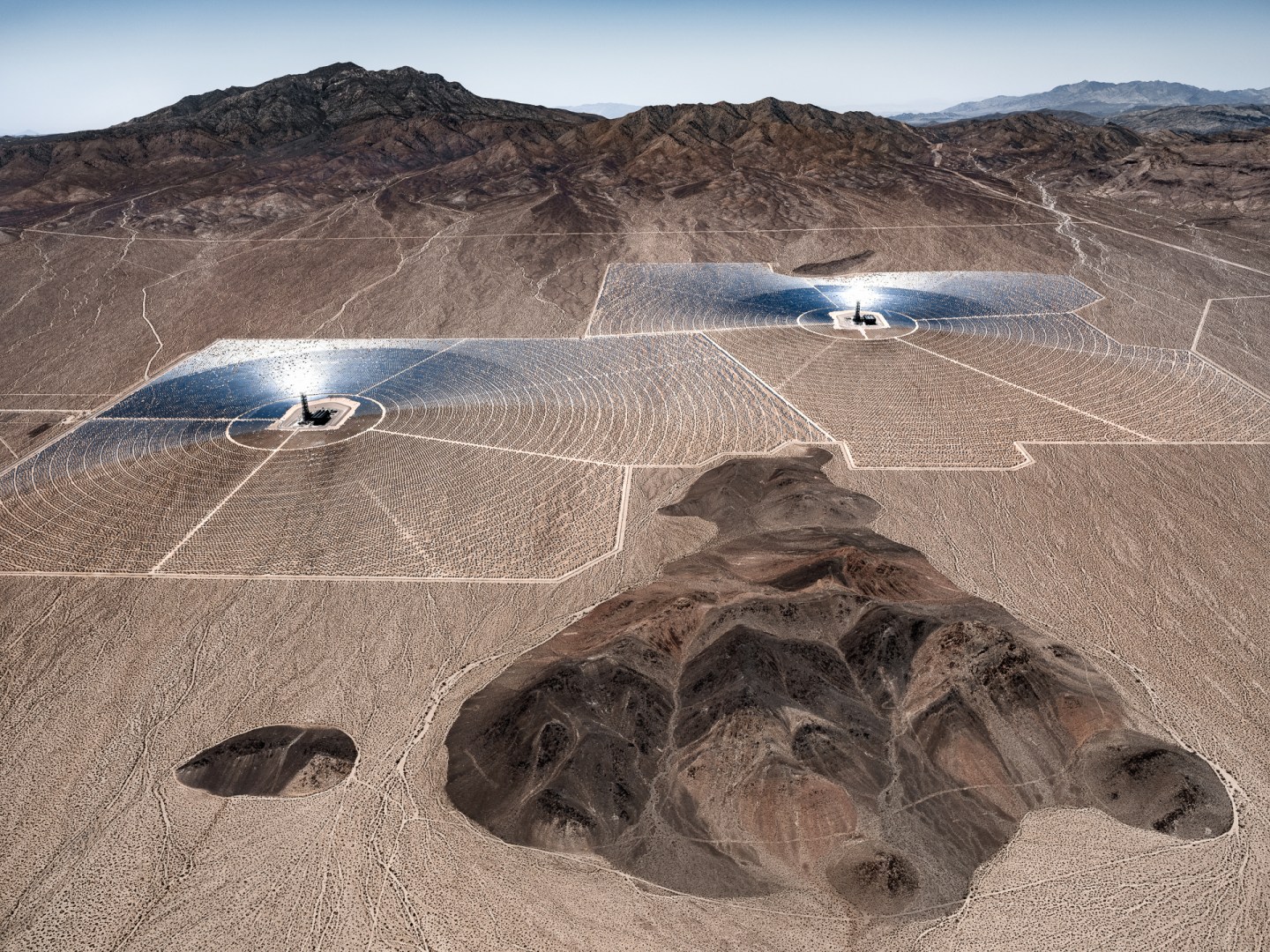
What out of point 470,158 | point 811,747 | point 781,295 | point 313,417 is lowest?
point 811,747

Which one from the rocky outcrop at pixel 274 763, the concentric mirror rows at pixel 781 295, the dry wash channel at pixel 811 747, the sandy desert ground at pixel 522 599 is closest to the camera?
the sandy desert ground at pixel 522 599

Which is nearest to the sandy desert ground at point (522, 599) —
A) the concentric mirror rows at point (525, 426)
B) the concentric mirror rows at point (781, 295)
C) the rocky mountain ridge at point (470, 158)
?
the concentric mirror rows at point (525, 426)

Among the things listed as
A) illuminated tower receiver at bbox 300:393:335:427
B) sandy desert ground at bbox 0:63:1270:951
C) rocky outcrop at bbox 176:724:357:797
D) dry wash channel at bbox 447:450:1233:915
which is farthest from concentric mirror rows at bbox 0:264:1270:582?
rocky outcrop at bbox 176:724:357:797

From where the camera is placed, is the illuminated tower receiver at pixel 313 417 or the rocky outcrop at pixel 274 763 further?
the illuminated tower receiver at pixel 313 417

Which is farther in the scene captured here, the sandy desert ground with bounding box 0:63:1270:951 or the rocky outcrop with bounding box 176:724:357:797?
the rocky outcrop with bounding box 176:724:357:797

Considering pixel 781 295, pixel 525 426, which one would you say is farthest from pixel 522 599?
pixel 781 295

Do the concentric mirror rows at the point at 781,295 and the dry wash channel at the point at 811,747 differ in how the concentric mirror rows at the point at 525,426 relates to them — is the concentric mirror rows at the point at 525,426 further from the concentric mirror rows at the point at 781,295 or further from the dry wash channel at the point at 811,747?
the dry wash channel at the point at 811,747

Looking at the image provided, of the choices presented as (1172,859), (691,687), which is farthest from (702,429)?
(1172,859)

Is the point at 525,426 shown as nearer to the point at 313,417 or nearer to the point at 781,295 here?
the point at 313,417

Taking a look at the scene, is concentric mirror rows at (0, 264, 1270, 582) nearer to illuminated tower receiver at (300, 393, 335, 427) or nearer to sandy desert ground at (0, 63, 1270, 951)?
sandy desert ground at (0, 63, 1270, 951)
